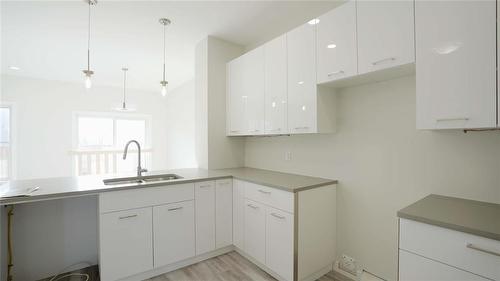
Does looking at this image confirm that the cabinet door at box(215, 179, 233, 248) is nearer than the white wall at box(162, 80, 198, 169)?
Yes

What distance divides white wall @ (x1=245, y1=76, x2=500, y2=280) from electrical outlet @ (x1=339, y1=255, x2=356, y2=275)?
0.16 feet

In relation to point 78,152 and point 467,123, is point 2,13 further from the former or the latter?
point 467,123

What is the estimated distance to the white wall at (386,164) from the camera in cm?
147

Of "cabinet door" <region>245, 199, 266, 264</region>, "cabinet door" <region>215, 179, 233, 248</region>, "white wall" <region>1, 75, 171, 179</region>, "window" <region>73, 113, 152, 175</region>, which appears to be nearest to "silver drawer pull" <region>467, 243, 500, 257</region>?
"cabinet door" <region>245, 199, 266, 264</region>

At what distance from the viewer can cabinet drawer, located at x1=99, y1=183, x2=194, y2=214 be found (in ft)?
6.13

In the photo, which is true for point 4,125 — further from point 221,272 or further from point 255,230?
point 255,230

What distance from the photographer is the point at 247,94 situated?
2.79 metres

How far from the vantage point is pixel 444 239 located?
1.13 metres

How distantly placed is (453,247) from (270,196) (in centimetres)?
127

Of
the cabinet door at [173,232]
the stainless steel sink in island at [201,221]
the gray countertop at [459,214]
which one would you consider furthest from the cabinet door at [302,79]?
the cabinet door at [173,232]

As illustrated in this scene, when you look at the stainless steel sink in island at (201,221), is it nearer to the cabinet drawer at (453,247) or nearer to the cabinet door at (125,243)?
the cabinet door at (125,243)

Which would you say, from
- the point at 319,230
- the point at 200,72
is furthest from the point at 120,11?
the point at 319,230

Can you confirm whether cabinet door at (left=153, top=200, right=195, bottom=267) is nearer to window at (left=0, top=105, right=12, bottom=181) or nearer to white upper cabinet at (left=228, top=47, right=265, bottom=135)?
white upper cabinet at (left=228, top=47, right=265, bottom=135)

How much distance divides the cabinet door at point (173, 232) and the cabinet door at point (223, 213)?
0.96 ft
